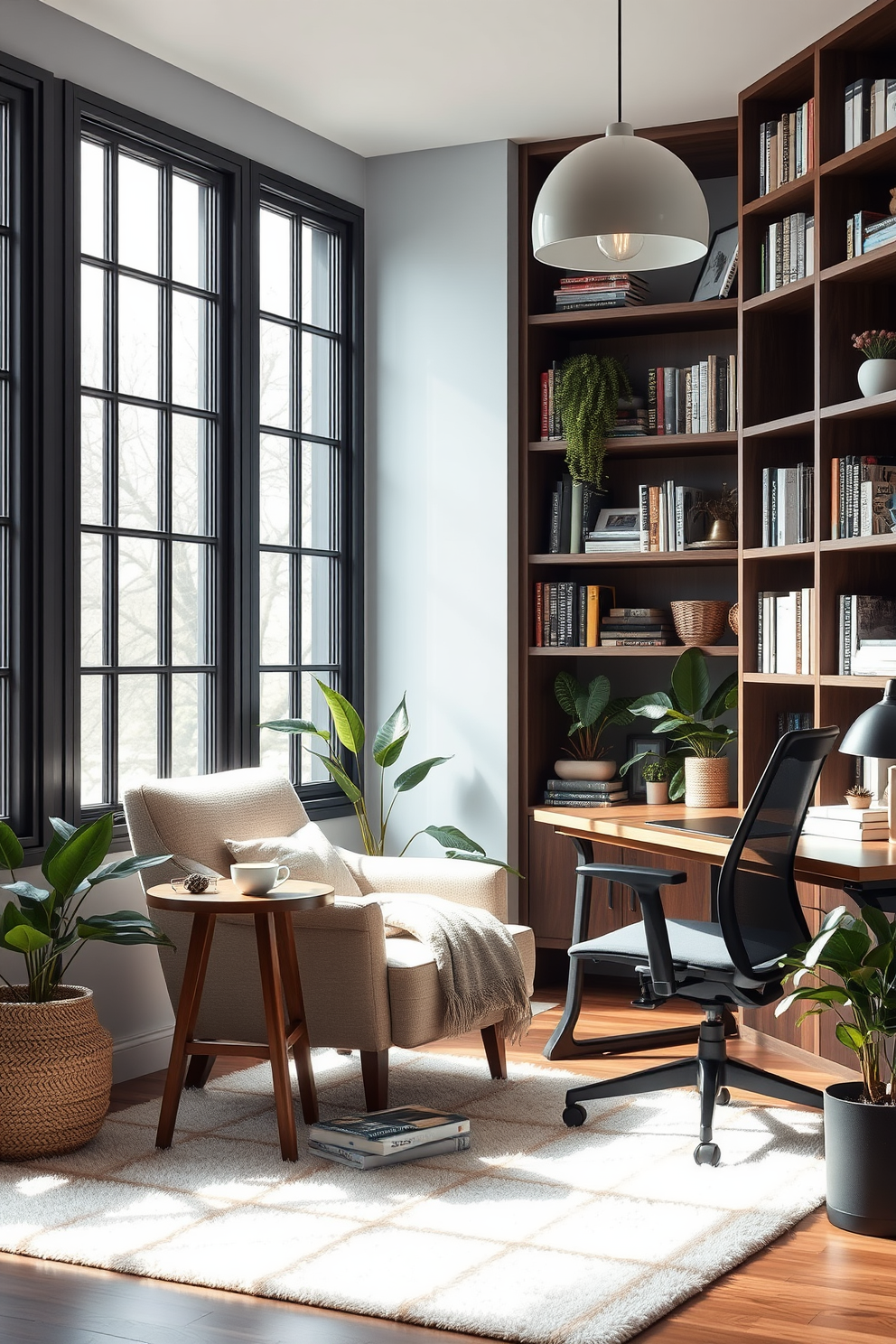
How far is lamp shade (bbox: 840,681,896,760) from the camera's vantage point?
333 centimetres

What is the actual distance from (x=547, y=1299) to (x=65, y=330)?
2741mm

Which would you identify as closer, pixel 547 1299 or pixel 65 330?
pixel 547 1299

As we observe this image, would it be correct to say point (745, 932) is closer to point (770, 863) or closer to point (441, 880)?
point (770, 863)

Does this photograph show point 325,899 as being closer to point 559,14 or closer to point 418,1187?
point 418,1187

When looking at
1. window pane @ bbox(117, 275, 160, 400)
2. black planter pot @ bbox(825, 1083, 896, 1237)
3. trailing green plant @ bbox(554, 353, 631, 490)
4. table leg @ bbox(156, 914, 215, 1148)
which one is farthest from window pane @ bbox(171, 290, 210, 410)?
black planter pot @ bbox(825, 1083, 896, 1237)

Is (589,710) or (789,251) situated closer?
(789,251)

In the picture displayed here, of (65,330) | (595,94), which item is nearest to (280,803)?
(65,330)

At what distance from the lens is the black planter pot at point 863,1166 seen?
290 cm

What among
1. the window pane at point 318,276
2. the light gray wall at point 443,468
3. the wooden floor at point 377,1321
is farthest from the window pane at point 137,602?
the wooden floor at point 377,1321

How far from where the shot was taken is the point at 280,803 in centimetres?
420

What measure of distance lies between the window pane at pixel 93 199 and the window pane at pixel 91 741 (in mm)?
1224

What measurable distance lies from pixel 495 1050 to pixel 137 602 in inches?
65.1

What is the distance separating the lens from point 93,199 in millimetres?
4168

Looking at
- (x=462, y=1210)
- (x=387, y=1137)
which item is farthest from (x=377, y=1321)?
(x=387, y=1137)
